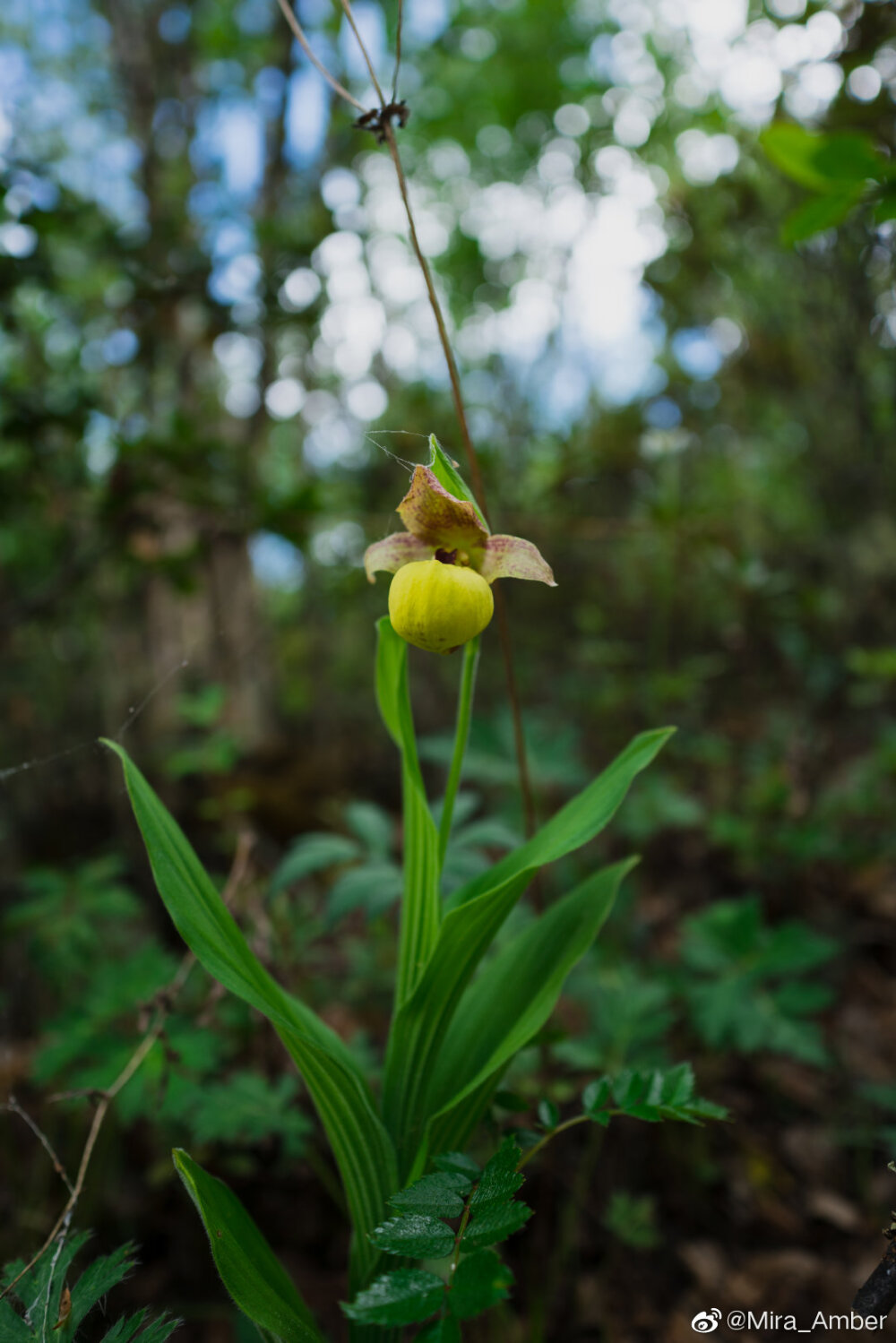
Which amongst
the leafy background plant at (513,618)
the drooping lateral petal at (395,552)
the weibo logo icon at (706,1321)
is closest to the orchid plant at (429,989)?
the drooping lateral petal at (395,552)

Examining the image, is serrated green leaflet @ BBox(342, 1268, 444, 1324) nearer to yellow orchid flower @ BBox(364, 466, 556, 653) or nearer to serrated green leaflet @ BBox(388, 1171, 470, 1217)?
serrated green leaflet @ BBox(388, 1171, 470, 1217)

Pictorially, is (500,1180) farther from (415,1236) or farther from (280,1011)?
(280,1011)

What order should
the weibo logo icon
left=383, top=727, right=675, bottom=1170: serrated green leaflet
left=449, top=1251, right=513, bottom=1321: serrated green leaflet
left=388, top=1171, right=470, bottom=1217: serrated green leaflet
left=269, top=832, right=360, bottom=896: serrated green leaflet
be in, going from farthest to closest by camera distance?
left=269, top=832, right=360, bottom=896: serrated green leaflet
the weibo logo icon
left=383, top=727, right=675, bottom=1170: serrated green leaflet
left=388, top=1171, right=470, bottom=1217: serrated green leaflet
left=449, top=1251, right=513, bottom=1321: serrated green leaflet

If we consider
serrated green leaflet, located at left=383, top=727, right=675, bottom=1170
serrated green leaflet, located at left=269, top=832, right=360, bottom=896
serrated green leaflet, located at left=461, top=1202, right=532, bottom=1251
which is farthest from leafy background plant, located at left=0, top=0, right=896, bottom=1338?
serrated green leaflet, located at left=461, top=1202, right=532, bottom=1251

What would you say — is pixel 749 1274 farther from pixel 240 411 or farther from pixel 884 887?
pixel 240 411

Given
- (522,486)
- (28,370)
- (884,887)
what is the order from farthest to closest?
(522,486), (28,370), (884,887)

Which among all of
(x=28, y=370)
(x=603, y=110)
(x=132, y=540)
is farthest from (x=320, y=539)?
(x=603, y=110)

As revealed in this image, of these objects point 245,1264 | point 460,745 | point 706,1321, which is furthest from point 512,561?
point 706,1321
